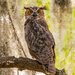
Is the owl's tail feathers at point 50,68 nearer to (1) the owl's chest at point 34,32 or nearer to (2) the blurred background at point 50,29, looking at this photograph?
(1) the owl's chest at point 34,32

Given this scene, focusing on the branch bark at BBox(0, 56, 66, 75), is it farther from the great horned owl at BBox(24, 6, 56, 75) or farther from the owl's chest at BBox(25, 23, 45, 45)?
the owl's chest at BBox(25, 23, 45, 45)

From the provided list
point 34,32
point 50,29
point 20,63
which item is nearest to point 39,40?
point 34,32

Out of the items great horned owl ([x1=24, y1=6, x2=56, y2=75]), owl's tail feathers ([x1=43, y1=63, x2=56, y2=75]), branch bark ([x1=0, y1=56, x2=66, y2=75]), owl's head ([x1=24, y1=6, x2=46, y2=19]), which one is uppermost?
owl's head ([x1=24, y1=6, x2=46, y2=19])

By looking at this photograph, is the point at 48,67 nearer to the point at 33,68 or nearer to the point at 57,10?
the point at 33,68

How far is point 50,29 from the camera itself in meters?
3.11

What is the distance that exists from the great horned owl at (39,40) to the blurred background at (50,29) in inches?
41.4

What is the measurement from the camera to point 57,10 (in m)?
3.25

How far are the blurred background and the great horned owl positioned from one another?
3.45 feet

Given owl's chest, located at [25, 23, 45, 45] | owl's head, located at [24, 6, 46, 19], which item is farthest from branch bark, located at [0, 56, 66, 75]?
owl's head, located at [24, 6, 46, 19]

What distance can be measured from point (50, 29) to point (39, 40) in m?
1.53

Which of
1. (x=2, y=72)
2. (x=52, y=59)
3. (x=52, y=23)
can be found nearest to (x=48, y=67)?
(x=52, y=59)

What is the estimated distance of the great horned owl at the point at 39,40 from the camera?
153 centimetres

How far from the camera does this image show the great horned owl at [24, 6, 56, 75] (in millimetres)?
1530

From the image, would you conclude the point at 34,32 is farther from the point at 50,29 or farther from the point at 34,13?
the point at 50,29
